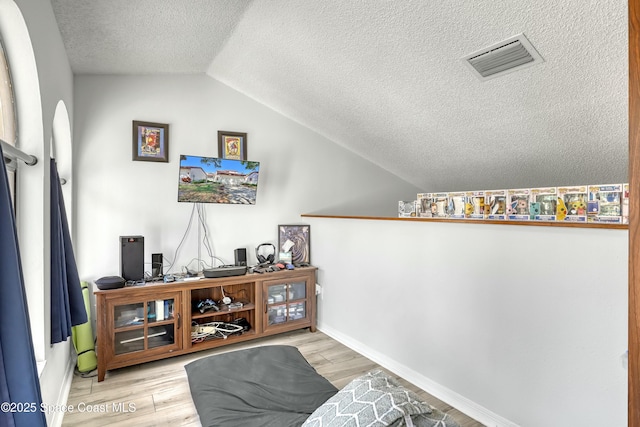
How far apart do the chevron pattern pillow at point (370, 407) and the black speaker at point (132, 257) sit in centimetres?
209

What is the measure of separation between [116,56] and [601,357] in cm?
372

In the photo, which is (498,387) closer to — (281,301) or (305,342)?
(305,342)

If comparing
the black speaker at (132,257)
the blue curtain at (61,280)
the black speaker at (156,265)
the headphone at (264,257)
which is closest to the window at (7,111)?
the blue curtain at (61,280)

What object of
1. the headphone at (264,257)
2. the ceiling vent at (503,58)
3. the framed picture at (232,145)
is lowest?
the headphone at (264,257)

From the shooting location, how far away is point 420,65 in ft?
7.77

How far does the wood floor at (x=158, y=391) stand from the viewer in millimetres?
2186

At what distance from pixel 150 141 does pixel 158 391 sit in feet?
7.13

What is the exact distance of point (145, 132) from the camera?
329 centimetres

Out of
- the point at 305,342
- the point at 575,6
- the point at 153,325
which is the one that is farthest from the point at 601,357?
the point at 153,325

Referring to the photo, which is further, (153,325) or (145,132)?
(145,132)

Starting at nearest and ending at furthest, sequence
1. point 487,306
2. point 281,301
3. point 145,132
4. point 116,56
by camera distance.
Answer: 1. point 487,306
2. point 116,56
3. point 145,132
4. point 281,301

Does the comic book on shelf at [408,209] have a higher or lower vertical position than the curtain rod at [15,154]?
lower

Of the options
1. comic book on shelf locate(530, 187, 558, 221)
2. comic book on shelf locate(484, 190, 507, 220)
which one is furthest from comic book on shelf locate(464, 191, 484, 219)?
comic book on shelf locate(530, 187, 558, 221)

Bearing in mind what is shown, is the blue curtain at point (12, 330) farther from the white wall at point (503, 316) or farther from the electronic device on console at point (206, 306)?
the white wall at point (503, 316)
